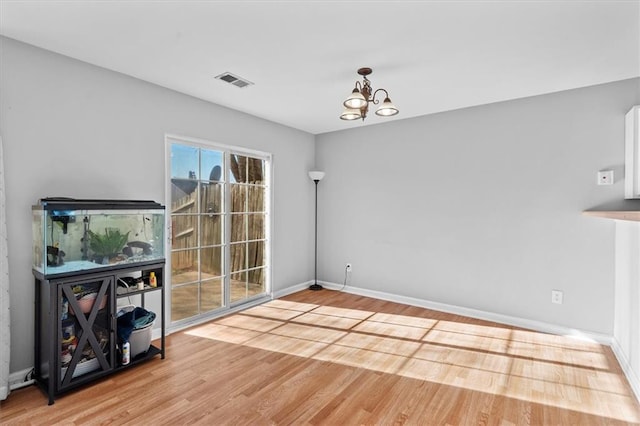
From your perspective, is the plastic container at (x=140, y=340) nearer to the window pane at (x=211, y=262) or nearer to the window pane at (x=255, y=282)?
the window pane at (x=211, y=262)

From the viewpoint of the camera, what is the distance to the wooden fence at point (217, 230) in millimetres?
3393

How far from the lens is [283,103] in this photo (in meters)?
3.61

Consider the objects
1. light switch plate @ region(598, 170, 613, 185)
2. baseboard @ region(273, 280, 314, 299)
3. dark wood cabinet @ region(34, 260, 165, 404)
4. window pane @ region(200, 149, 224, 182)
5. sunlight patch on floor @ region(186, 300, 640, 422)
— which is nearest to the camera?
dark wood cabinet @ region(34, 260, 165, 404)

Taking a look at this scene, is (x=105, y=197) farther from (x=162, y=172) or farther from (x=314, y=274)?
(x=314, y=274)

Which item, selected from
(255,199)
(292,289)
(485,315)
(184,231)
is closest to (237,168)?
(255,199)

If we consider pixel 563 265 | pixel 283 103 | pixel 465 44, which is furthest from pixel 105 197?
pixel 563 265

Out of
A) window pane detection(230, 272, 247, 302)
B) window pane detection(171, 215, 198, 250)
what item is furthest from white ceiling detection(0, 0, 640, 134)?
window pane detection(230, 272, 247, 302)

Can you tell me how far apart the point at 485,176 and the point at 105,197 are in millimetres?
3895

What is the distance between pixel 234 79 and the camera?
116 inches

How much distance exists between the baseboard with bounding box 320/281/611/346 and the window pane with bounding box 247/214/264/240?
1460 mm

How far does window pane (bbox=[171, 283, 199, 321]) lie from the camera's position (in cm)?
337

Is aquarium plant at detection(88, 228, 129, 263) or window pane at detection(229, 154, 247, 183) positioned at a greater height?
window pane at detection(229, 154, 247, 183)

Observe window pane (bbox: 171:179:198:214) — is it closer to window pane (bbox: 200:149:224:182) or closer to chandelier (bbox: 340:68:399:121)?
window pane (bbox: 200:149:224:182)

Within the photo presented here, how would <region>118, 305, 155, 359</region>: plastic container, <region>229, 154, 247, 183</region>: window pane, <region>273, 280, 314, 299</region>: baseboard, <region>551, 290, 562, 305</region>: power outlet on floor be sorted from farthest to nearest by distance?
<region>273, 280, 314, 299</region>: baseboard, <region>229, 154, 247, 183</region>: window pane, <region>551, 290, 562, 305</region>: power outlet on floor, <region>118, 305, 155, 359</region>: plastic container
